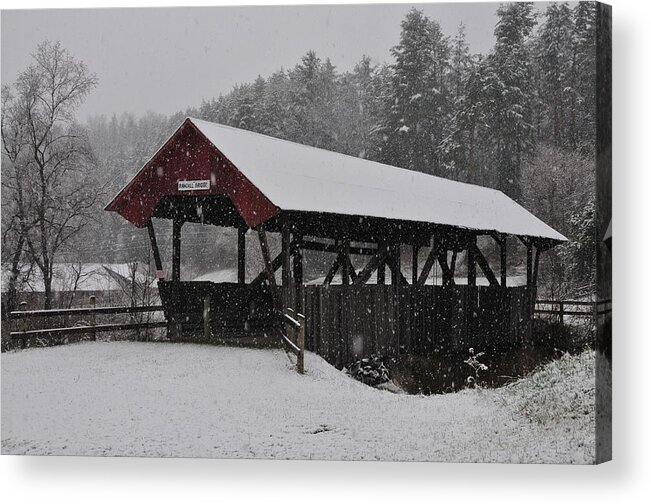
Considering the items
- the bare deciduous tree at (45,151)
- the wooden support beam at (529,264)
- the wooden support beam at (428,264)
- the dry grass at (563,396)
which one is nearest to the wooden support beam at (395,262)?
the wooden support beam at (428,264)

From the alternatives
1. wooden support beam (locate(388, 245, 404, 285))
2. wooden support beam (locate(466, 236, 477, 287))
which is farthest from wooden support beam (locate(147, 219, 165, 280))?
wooden support beam (locate(466, 236, 477, 287))

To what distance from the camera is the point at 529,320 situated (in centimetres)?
1315

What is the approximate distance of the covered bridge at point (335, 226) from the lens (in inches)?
480

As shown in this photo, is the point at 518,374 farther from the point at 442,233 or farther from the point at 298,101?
the point at 298,101

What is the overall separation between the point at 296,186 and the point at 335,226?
3175 millimetres

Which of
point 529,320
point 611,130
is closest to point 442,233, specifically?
point 529,320

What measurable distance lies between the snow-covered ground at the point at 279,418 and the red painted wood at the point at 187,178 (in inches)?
98.0

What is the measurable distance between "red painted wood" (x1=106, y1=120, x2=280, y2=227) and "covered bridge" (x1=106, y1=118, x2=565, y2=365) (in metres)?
0.02

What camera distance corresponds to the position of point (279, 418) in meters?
10.3

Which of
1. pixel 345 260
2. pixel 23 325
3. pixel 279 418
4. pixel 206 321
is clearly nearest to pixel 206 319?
pixel 206 321

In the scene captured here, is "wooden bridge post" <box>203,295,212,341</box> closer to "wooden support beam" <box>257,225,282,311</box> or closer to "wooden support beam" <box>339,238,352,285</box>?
"wooden support beam" <box>257,225,282,311</box>

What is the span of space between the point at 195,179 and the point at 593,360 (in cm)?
667

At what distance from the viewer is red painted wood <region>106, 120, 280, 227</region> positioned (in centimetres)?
1189

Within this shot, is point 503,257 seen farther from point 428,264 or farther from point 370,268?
point 370,268
